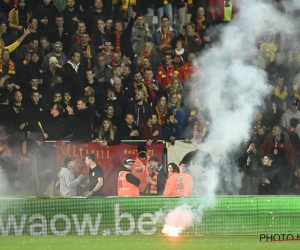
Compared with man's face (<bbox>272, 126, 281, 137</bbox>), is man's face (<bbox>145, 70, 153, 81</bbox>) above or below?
above

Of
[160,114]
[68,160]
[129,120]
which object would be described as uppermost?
[160,114]

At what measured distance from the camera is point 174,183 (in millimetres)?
17328

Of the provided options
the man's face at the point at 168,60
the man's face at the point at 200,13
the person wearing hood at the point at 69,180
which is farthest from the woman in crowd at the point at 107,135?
the man's face at the point at 200,13

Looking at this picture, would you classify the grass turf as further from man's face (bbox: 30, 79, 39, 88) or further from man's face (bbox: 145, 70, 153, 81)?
man's face (bbox: 145, 70, 153, 81)

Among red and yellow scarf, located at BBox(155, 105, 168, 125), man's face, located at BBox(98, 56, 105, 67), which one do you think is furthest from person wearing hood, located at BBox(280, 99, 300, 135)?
man's face, located at BBox(98, 56, 105, 67)

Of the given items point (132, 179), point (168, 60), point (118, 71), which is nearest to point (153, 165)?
point (132, 179)

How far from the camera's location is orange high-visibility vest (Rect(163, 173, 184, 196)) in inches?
680

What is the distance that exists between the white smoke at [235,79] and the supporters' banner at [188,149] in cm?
17

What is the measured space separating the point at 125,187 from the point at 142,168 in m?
1.11

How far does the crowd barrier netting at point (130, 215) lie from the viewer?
15.4 m

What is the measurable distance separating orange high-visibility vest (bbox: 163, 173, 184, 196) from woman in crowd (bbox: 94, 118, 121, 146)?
201cm

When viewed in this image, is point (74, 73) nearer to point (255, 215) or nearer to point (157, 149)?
point (157, 149)

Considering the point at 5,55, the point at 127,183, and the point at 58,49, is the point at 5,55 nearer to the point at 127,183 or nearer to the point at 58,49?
the point at 58,49

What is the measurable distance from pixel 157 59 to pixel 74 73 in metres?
2.16
